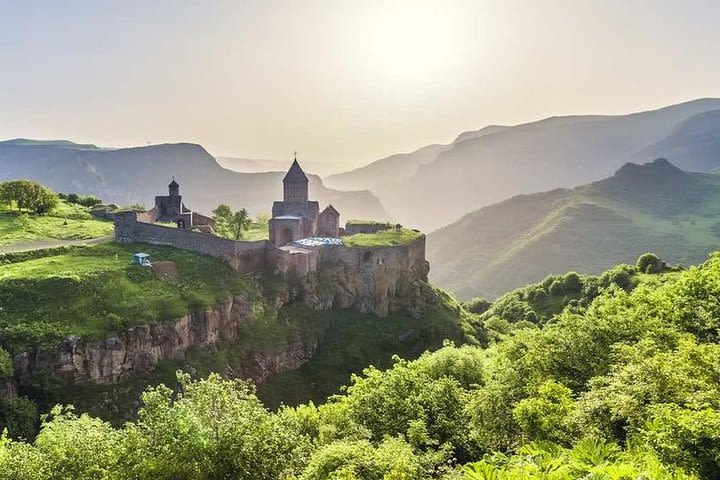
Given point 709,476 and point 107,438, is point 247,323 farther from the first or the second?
point 709,476

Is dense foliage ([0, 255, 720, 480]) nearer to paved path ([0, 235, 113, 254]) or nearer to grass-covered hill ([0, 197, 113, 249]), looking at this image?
paved path ([0, 235, 113, 254])

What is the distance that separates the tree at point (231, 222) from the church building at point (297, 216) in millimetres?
4626

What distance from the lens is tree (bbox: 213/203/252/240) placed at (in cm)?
6869

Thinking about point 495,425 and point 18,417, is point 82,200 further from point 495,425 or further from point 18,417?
point 495,425

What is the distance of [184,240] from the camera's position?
51.6 m

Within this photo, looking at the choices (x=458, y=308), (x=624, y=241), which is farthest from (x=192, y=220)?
(x=624, y=241)

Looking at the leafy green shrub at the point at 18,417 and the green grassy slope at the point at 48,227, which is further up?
the green grassy slope at the point at 48,227

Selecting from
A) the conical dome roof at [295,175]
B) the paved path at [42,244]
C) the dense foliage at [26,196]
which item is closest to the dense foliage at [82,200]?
the dense foliage at [26,196]

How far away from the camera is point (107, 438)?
57.6 feet

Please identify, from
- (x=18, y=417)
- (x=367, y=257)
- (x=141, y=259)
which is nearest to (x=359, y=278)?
(x=367, y=257)

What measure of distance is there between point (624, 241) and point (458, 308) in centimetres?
10464

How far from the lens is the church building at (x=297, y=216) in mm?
65375

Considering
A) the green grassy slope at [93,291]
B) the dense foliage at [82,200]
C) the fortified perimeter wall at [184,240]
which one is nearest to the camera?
the green grassy slope at [93,291]

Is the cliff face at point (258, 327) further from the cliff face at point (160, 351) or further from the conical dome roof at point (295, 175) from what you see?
the conical dome roof at point (295, 175)
